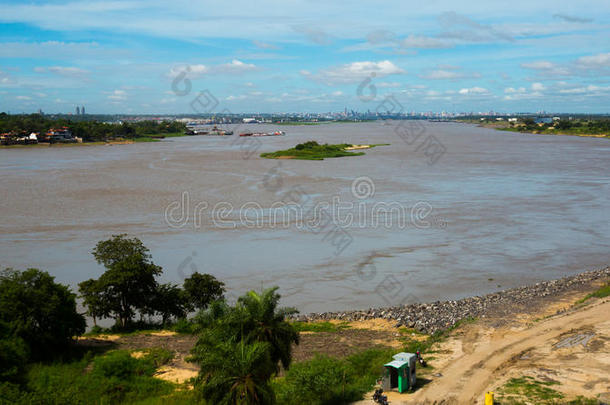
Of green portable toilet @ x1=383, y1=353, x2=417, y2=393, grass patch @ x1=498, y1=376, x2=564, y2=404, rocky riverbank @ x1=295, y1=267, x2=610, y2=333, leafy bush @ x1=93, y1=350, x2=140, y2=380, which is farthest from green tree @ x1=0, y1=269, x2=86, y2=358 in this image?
grass patch @ x1=498, y1=376, x2=564, y2=404

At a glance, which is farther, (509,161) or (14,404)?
(509,161)

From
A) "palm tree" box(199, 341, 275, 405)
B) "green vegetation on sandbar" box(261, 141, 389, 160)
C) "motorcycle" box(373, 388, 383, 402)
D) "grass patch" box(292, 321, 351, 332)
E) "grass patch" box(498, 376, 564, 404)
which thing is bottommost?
"grass patch" box(292, 321, 351, 332)

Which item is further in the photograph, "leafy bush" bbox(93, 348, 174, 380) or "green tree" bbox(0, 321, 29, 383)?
Result: "leafy bush" bbox(93, 348, 174, 380)

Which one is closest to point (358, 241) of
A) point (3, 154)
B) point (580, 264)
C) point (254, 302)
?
point (580, 264)

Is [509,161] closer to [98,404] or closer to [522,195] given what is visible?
[522,195]

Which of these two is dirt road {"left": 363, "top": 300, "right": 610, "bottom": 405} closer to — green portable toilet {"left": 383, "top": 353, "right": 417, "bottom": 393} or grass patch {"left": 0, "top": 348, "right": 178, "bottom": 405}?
green portable toilet {"left": 383, "top": 353, "right": 417, "bottom": 393}

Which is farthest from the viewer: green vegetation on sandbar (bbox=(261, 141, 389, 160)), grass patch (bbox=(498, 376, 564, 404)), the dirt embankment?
green vegetation on sandbar (bbox=(261, 141, 389, 160))

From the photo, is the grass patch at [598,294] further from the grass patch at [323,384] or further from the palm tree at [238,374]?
the palm tree at [238,374]

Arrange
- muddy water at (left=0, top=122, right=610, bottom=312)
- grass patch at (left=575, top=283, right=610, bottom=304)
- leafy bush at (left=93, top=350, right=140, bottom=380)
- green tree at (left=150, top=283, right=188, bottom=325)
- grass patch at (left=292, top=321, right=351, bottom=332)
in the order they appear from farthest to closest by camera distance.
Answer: muddy water at (left=0, top=122, right=610, bottom=312) → grass patch at (left=575, top=283, right=610, bottom=304) → green tree at (left=150, top=283, right=188, bottom=325) → grass patch at (left=292, top=321, right=351, bottom=332) → leafy bush at (left=93, top=350, right=140, bottom=380)
